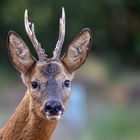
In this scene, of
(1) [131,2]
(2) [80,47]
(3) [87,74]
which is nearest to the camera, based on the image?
(2) [80,47]

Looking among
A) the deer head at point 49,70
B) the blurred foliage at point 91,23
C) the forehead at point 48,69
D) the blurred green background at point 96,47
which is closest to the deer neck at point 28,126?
the deer head at point 49,70

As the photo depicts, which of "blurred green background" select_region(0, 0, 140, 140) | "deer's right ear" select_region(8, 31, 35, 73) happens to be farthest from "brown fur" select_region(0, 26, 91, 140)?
"blurred green background" select_region(0, 0, 140, 140)

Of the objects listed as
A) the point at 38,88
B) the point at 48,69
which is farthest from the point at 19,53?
the point at 38,88

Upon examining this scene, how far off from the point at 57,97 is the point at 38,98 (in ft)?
0.74

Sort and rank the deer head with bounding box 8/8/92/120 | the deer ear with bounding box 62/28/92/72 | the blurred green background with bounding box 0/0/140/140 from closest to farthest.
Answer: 1. the deer head with bounding box 8/8/92/120
2. the deer ear with bounding box 62/28/92/72
3. the blurred green background with bounding box 0/0/140/140

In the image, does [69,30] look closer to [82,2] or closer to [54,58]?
[82,2]

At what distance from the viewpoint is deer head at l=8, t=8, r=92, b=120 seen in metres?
11.0

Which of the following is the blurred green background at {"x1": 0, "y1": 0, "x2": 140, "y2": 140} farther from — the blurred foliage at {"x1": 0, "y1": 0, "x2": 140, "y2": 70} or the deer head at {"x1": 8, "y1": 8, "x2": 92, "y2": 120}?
the deer head at {"x1": 8, "y1": 8, "x2": 92, "y2": 120}

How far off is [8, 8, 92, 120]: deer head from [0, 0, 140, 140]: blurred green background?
10700 mm

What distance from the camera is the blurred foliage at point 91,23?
95.7ft

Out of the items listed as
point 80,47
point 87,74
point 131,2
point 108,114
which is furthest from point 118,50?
point 80,47

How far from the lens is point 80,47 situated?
11.8 m

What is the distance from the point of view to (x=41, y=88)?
36.7ft

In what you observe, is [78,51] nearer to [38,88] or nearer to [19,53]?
[19,53]
